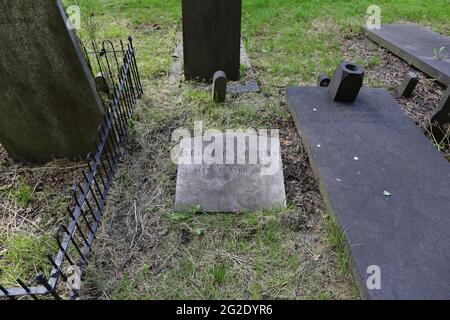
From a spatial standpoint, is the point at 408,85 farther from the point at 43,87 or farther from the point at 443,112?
the point at 43,87

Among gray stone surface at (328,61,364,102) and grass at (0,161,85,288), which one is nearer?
grass at (0,161,85,288)

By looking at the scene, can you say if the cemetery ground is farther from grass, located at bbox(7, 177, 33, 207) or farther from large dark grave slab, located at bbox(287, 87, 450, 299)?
large dark grave slab, located at bbox(287, 87, 450, 299)

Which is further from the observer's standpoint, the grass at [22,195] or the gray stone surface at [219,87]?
the gray stone surface at [219,87]

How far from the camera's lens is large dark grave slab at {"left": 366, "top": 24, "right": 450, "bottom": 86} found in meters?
4.16

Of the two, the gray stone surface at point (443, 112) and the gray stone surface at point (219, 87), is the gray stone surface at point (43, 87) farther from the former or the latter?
the gray stone surface at point (443, 112)

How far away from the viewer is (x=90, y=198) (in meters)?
2.63

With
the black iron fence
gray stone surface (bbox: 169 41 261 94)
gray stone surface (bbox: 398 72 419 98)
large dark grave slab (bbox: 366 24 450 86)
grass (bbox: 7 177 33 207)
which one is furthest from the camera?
large dark grave slab (bbox: 366 24 450 86)

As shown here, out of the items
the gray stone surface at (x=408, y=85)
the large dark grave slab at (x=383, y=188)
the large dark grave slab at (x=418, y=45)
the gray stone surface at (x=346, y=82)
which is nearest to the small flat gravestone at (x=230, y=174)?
the large dark grave slab at (x=383, y=188)

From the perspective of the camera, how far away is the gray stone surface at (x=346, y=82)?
310cm

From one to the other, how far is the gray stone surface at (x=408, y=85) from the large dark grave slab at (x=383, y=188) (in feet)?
2.21

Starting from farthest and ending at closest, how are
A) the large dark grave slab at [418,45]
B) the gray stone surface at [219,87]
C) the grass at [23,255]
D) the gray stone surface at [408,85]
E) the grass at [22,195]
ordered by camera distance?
the large dark grave slab at [418,45] → the gray stone surface at [408,85] → the gray stone surface at [219,87] → the grass at [22,195] → the grass at [23,255]

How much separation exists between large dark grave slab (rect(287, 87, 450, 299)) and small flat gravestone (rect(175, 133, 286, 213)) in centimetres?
40

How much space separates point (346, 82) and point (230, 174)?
61.8 inches

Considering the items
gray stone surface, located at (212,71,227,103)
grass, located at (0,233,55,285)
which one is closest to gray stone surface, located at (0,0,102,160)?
grass, located at (0,233,55,285)
